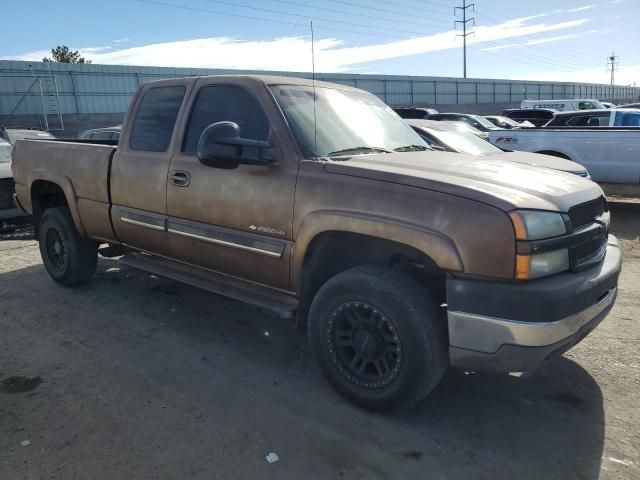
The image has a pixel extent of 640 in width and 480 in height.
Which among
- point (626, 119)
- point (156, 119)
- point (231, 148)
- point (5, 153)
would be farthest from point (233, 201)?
point (626, 119)

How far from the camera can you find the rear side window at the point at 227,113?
12.0ft

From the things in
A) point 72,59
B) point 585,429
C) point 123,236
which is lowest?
point 585,429

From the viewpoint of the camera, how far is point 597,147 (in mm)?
9633

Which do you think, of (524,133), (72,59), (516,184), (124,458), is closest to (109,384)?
(124,458)

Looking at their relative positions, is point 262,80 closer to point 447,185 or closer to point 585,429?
point 447,185

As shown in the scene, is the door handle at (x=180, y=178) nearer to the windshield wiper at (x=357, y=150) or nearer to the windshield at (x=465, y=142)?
the windshield wiper at (x=357, y=150)

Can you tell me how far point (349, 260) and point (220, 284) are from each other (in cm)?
107

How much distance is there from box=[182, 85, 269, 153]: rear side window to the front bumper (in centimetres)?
177

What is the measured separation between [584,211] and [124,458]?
113 inches

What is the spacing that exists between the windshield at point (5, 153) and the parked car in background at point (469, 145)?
22.7ft

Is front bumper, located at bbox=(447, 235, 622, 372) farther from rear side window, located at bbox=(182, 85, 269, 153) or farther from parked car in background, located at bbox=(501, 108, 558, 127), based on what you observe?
parked car in background, located at bbox=(501, 108, 558, 127)

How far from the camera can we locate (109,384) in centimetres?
352

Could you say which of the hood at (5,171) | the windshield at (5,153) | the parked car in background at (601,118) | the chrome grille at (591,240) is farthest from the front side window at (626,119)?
the windshield at (5,153)

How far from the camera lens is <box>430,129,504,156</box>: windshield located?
7695 mm
